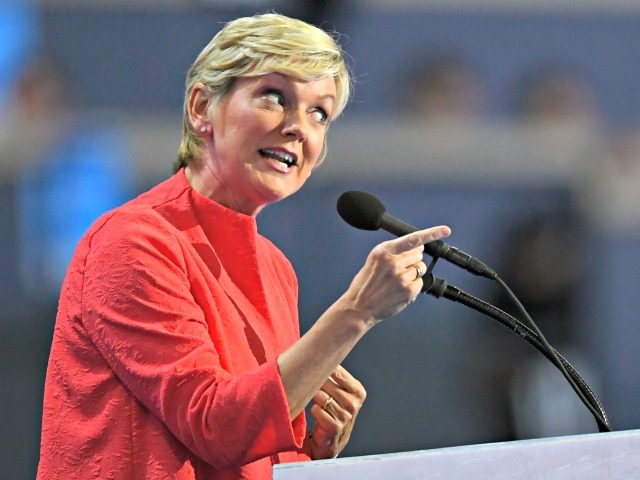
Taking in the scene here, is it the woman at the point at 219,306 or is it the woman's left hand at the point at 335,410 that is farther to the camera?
the woman's left hand at the point at 335,410

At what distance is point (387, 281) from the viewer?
1143 mm

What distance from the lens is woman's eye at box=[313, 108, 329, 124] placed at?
1.40 metres

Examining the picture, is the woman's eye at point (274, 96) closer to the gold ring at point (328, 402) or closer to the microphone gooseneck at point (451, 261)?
the microphone gooseneck at point (451, 261)

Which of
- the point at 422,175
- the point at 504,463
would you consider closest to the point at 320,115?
the point at 504,463

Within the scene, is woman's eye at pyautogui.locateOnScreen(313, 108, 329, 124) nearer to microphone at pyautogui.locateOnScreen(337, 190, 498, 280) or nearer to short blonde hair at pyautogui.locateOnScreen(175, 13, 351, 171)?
short blonde hair at pyautogui.locateOnScreen(175, 13, 351, 171)

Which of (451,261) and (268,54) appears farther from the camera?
(268,54)

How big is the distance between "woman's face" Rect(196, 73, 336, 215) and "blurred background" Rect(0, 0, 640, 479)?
1503 mm

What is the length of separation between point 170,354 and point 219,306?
13 cm

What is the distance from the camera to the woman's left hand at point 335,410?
1417mm

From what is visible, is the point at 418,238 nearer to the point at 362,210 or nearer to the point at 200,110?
the point at 362,210

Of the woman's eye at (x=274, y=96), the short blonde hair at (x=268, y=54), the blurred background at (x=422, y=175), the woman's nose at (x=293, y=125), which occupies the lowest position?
the blurred background at (x=422, y=175)

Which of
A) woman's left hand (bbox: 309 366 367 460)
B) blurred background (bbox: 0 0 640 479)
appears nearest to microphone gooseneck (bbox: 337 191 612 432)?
woman's left hand (bbox: 309 366 367 460)

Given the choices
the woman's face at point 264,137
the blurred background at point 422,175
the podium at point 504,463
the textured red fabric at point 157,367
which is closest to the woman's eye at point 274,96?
the woman's face at point 264,137

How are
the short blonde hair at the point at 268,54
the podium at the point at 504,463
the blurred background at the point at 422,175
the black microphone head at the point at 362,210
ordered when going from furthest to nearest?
the blurred background at the point at 422,175 → the short blonde hair at the point at 268,54 → the black microphone head at the point at 362,210 → the podium at the point at 504,463
